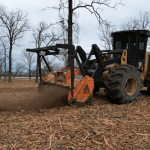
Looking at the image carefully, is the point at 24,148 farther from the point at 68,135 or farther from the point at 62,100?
the point at 62,100

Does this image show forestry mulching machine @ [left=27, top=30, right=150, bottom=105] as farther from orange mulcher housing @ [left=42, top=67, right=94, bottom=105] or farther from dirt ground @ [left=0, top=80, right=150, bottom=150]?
dirt ground @ [left=0, top=80, right=150, bottom=150]

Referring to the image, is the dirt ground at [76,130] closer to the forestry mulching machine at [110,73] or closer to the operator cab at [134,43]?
the forestry mulching machine at [110,73]

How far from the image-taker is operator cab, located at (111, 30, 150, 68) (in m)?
7.19

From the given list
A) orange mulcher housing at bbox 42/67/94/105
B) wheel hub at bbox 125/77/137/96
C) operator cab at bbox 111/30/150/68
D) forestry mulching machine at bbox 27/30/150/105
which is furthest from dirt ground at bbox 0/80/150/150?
operator cab at bbox 111/30/150/68

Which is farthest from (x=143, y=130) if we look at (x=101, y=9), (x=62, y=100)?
(x=101, y=9)

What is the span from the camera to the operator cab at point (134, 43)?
7188 mm

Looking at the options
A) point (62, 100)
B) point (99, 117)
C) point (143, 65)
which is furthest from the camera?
point (143, 65)

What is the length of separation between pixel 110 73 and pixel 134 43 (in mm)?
2278

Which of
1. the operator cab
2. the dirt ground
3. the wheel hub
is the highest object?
the operator cab

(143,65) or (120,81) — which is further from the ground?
(143,65)

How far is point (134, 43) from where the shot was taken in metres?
7.29

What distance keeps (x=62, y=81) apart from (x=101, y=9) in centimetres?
759

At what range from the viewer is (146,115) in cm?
450

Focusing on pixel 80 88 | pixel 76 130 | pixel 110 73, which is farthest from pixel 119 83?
pixel 76 130
